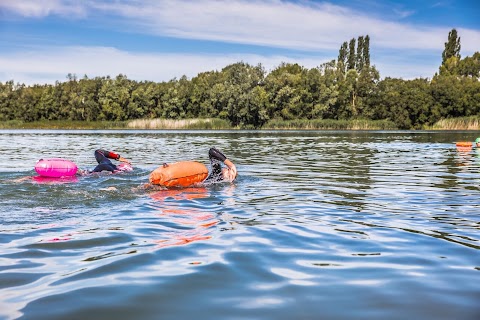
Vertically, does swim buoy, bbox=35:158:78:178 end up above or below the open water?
above

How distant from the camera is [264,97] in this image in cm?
9531

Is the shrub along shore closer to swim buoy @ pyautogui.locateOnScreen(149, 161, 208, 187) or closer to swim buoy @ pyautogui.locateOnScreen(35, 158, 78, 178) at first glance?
swim buoy @ pyautogui.locateOnScreen(35, 158, 78, 178)

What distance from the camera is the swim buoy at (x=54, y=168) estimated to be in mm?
12000

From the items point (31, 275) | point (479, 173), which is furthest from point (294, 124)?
point (31, 275)

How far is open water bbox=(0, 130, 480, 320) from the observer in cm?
401

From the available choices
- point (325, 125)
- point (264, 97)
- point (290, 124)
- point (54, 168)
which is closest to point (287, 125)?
point (290, 124)

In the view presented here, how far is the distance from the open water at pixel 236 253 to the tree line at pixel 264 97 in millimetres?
79513

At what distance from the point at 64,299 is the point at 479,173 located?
1386 cm

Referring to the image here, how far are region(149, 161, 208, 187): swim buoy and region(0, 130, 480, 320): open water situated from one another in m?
0.43

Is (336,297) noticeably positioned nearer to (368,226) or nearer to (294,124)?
(368,226)

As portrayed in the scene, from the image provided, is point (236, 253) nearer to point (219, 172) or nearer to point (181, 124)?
point (219, 172)

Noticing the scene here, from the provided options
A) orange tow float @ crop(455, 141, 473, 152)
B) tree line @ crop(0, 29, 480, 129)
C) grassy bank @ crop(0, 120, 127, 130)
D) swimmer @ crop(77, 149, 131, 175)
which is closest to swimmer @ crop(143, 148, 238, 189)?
swimmer @ crop(77, 149, 131, 175)

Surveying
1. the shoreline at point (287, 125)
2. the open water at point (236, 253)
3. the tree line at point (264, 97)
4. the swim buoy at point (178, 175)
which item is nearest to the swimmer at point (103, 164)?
the open water at point (236, 253)

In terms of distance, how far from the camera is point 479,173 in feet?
49.8
